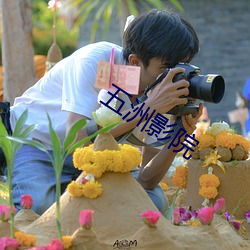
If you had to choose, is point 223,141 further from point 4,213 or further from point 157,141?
point 4,213

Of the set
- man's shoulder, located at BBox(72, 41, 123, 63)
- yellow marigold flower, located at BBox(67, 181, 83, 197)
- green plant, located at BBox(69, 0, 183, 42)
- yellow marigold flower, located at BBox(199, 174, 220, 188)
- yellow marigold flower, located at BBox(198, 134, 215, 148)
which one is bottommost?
green plant, located at BBox(69, 0, 183, 42)

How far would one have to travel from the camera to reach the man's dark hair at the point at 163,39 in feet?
8.90

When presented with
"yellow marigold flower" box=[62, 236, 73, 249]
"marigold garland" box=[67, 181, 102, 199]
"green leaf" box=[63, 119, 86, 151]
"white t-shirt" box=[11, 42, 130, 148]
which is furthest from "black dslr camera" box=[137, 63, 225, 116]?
"yellow marigold flower" box=[62, 236, 73, 249]

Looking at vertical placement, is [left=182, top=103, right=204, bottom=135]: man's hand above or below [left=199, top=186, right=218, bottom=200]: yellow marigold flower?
above

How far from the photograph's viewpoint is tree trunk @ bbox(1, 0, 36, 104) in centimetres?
584

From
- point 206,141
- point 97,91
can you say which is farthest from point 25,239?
point 206,141

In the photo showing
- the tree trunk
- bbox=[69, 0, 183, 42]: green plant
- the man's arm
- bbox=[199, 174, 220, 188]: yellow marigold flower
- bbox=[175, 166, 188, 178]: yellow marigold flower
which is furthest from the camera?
bbox=[69, 0, 183, 42]: green plant

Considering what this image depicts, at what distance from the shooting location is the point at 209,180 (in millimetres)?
3090

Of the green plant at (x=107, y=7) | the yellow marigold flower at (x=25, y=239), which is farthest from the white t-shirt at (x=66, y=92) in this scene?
the green plant at (x=107, y=7)

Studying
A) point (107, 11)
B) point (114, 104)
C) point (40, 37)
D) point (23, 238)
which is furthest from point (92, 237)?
point (40, 37)

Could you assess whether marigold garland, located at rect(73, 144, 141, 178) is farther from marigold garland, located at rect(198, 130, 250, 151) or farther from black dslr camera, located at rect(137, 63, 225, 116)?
marigold garland, located at rect(198, 130, 250, 151)

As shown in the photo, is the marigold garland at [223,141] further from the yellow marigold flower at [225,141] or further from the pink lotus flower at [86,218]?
the pink lotus flower at [86,218]

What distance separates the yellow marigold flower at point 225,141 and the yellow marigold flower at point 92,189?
3.78ft

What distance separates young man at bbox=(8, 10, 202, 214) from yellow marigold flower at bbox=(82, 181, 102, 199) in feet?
1.73
